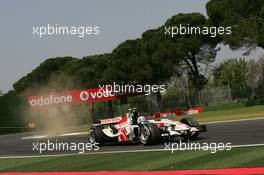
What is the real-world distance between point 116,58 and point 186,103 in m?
12.7

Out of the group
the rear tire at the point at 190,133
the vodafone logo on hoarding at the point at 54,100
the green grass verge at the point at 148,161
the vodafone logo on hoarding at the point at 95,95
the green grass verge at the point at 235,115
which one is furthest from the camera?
the vodafone logo on hoarding at the point at 54,100

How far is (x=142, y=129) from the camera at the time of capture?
16156 millimetres

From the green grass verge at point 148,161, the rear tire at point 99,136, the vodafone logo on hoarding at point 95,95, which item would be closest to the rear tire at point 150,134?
the green grass verge at point 148,161

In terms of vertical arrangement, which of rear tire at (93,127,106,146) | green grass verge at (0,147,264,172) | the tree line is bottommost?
green grass verge at (0,147,264,172)

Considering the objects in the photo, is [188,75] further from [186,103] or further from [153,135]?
[153,135]

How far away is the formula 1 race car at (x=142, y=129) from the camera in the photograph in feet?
51.2

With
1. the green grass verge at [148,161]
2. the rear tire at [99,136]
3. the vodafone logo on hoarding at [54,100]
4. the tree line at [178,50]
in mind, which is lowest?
the green grass verge at [148,161]

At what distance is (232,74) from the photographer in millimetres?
75000

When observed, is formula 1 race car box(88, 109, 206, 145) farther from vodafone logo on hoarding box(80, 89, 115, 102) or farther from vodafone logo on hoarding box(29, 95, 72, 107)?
vodafone logo on hoarding box(29, 95, 72, 107)

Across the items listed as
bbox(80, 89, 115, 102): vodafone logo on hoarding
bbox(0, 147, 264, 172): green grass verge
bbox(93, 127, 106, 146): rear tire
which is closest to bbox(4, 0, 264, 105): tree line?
bbox(80, 89, 115, 102): vodafone logo on hoarding

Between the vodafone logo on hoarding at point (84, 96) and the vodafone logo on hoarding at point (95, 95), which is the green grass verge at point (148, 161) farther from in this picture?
the vodafone logo on hoarding at point (84, 96)

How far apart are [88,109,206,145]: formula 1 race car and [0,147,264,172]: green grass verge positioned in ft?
4.88

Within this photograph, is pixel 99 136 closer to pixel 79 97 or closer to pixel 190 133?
pixel 190 133

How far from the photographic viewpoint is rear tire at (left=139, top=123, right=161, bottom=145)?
1561 centimetres
